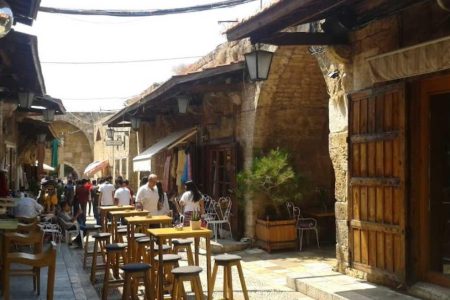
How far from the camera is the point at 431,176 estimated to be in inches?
222

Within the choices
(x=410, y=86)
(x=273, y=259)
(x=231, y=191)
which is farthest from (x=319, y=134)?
Answer: (x=410, y=86)

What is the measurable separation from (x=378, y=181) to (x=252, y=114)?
4499mm

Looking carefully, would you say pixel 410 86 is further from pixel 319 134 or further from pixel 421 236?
pixel 319 134

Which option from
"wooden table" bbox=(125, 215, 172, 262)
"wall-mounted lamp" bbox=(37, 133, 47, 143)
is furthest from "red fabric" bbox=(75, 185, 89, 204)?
"wooden table" bbox=(125, 215, 172, 262)

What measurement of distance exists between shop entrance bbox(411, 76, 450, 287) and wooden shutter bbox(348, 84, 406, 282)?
189 mm

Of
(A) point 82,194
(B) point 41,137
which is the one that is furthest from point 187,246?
(B) point 41,137

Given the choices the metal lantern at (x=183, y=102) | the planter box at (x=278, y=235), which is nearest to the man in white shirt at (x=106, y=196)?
the metal lantern at (x=183, y=102)

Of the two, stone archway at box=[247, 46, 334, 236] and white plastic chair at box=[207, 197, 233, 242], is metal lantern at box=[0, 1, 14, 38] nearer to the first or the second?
stone archway at box=[247, 46, 334, 236]

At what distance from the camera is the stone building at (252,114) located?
391 inches

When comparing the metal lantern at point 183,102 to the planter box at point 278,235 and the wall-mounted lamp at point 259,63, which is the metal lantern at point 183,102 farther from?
the wall-mounted lamp at point 259,63

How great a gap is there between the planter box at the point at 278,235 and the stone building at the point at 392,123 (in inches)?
124

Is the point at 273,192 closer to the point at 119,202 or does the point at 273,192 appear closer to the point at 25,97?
the point at 119,202

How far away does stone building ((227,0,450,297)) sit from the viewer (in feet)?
17.7

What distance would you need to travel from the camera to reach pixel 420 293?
17.9 feet
